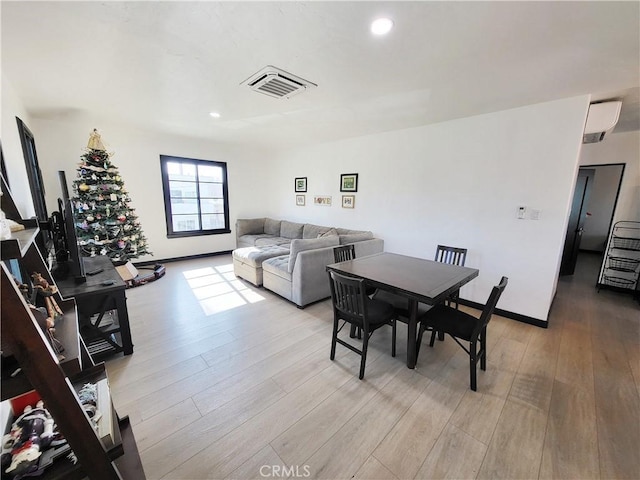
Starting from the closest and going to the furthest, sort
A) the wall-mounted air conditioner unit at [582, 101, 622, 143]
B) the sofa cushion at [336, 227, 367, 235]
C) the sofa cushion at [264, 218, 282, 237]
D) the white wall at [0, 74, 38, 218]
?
1. the white wall at [0, 74, 38, 218]
2. the wall-mounted air conditioner unit at [582, 101, 622, 143]
3. the sofa cushion at [336, 227, 367, 235]
4. the sofa cushion at [264, 218, 282, 237]

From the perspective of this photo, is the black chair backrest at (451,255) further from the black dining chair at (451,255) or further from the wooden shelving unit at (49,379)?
the wooden shelving unit at (49,379)

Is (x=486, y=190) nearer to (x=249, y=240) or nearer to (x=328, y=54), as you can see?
(x=328, y=54)

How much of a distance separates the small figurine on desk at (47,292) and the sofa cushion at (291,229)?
4311mm

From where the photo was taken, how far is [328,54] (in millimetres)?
1924

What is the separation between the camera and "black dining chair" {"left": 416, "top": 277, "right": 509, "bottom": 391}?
182cm

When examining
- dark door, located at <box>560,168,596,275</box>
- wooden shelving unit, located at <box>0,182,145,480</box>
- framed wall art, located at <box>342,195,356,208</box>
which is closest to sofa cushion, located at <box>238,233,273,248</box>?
framed wall art, located at <box>342,195,356,208</box>

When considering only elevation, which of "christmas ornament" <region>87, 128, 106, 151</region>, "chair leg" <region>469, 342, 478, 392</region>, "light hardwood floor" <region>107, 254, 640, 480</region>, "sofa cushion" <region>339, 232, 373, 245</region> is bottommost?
"light hardwood floor" <region>107, 254, 640, 480</region>

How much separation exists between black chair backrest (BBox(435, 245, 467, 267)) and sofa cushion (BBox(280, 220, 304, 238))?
300cm

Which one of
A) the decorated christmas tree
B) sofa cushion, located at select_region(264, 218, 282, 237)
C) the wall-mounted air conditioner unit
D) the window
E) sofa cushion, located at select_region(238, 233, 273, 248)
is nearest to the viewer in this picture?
the wall-mounted air conditioner unit

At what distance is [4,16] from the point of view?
5.08 feet

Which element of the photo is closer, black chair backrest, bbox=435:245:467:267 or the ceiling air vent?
the ceiling air vent

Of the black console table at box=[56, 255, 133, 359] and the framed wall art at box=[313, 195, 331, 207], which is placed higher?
the framed wall art at box=[313, 195, 331, 207]

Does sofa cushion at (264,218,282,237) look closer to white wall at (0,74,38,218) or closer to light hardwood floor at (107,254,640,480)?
light hardwood floor at (107,254,640,480)

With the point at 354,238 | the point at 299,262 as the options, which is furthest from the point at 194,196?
the point at 354,238
